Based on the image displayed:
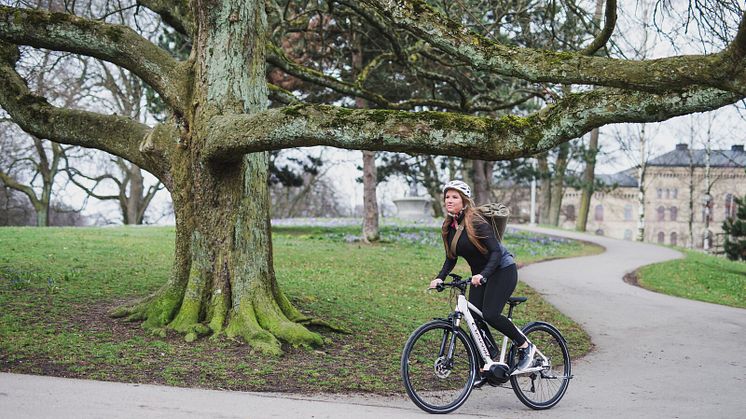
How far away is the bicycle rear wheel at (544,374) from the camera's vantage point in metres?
6.21

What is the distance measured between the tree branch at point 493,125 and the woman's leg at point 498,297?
117 centimetres

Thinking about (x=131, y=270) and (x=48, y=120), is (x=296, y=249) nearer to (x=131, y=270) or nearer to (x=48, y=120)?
(x=131, y=270)

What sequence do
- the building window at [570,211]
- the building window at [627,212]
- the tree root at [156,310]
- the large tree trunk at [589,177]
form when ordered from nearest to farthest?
the tree root at [156,310]
the large tree trunk at [589,177]
the building window at [570,211]
the building window at [627,212]

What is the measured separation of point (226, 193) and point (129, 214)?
3417 centimetres

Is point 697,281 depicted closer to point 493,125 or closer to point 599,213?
point 493,125

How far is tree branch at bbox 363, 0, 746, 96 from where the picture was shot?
609 centimetres

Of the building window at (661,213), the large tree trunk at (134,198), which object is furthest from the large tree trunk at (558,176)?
the building window at (661,213)

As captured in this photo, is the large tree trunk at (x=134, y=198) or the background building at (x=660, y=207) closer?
the large tree trunk at (x=134, y=198)

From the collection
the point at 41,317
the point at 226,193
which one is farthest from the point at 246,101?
the point at 41,317

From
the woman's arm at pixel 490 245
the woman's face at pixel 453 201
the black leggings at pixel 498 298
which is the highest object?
the woman's face at pixel 453 201

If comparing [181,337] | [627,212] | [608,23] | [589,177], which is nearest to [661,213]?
[627,212]

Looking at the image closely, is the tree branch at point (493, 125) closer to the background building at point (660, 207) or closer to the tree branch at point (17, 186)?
the tree branch at point (17, 186)

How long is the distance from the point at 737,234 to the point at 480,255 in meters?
16.4

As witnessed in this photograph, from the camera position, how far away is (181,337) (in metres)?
7.71
